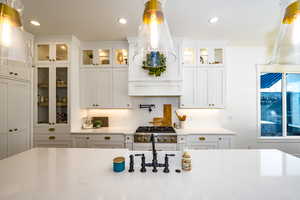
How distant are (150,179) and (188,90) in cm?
219

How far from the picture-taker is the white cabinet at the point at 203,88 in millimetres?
2887

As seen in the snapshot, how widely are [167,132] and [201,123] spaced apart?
3.36 ft

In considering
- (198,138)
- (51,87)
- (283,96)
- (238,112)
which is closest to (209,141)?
(198,138)

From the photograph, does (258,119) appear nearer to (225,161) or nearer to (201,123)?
(201,123)

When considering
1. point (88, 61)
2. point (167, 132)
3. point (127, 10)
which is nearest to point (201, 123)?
point (167, 132)

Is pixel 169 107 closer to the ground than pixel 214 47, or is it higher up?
closer to the ground

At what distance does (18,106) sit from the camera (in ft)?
7.80

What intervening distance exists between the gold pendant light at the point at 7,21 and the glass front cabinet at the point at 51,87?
5.79ft

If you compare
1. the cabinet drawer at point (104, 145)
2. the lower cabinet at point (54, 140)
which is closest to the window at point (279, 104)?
the cabinet drawer at point (104, 145)

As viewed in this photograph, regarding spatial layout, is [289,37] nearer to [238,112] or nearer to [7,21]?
[7,21]

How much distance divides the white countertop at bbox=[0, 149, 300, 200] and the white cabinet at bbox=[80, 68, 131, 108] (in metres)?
1.61

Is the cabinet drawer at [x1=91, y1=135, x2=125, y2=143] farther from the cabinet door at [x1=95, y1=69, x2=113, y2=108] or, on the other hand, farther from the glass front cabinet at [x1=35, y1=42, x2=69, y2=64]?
the glass front cabinet at [x1=35, y1=42, x2=69, y2=64]

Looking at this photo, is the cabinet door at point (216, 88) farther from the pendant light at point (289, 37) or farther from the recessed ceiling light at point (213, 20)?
the pendant light at point (289, 37)

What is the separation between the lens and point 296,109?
335cm
